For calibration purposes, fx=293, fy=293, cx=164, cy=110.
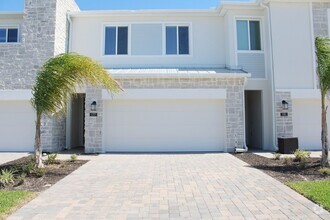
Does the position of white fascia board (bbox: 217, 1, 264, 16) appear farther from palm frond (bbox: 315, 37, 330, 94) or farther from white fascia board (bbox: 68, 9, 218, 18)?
palm frond (bbox: 315, 37, 330, 94)

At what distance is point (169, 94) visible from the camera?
46.1ft

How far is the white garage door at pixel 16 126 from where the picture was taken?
1444cm

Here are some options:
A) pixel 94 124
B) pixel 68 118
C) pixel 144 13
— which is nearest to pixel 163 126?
pixel 94 124

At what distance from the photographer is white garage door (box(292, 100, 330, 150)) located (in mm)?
14727

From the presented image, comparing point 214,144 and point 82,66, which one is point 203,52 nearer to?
point 214,144

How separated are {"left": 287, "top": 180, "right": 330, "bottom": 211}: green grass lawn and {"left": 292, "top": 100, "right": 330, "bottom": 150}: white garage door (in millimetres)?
7597

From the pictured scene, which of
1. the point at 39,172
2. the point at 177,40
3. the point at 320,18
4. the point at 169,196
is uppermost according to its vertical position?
the point at 320,18

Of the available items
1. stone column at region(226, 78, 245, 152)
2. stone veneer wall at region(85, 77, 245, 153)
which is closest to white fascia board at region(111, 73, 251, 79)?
stone veneer wall at region(85, 77, 245, 153)

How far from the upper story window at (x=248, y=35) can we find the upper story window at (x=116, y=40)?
6161 mm

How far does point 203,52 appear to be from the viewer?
1622 cm

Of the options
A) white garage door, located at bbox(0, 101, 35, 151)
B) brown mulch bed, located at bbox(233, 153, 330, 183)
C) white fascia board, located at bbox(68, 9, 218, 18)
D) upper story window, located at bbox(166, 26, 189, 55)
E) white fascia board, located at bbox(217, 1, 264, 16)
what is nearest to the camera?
brown mulch bed, located at bbox(233, 153, 330, 183)

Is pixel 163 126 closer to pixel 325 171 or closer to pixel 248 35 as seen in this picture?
pixel 248 35

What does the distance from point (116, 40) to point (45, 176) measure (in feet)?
32.0

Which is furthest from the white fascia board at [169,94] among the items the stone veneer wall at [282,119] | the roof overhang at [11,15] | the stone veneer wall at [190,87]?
the roof overhang at [11,15]
